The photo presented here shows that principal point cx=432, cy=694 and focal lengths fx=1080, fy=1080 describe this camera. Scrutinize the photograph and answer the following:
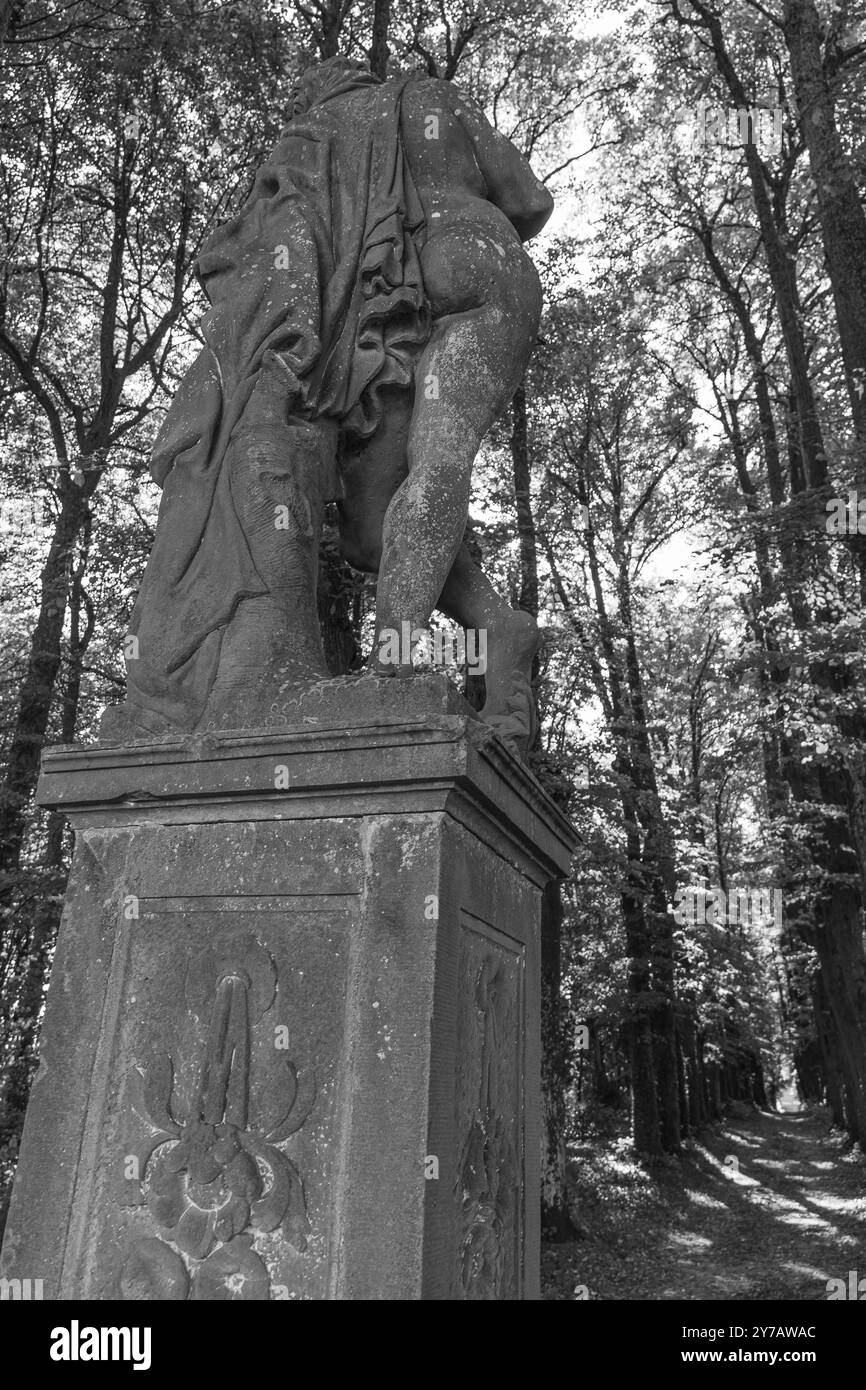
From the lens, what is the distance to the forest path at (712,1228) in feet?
34.4

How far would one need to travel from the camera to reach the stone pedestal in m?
2.35

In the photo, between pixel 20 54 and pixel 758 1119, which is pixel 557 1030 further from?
pixel 758 1119

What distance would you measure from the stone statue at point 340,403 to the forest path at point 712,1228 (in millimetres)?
5658

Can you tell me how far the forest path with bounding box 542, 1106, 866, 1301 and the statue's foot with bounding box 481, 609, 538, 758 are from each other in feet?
16.8

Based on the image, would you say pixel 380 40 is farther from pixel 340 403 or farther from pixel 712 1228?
pixel 712 1228

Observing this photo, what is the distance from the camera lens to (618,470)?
66.9 ft

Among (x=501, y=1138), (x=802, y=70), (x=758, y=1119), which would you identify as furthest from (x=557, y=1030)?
(x=758, y=1119)

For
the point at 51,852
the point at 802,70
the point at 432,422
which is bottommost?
the point at 432,422

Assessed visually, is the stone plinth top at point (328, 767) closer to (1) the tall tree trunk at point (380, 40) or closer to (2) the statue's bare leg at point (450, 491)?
(2) the statue's bare leg at point (450, 491)

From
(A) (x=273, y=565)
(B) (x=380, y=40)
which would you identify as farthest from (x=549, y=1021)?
(B) (x=380, y=40)

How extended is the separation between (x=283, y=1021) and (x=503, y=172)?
118 inches

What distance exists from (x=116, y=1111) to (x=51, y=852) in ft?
37.5

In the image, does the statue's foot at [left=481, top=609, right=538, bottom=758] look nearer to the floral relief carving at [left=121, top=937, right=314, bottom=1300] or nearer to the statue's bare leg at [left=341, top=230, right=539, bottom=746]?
the statue's bare leg at [left=341, top=230, right=539, bottom=746]
